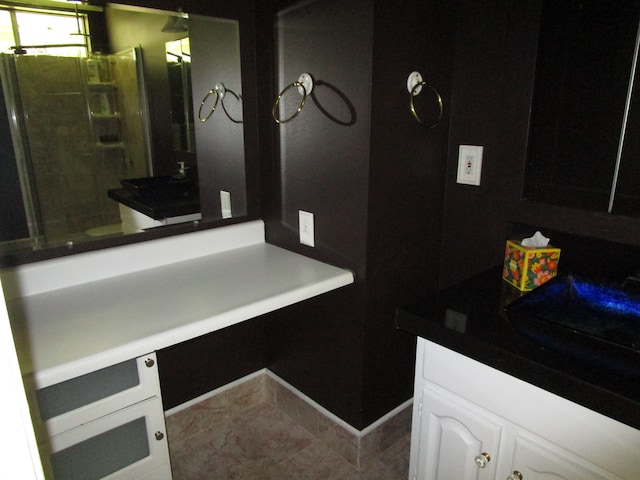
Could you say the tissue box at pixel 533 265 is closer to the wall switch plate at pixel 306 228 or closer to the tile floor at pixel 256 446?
the wall switch plate at pixel 306 228

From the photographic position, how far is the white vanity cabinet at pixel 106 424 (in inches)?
38.4

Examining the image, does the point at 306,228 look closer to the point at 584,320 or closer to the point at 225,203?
the point at 225,203

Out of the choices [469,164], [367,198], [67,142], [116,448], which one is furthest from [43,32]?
[469,164]

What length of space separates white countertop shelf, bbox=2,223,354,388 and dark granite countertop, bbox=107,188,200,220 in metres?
0.18

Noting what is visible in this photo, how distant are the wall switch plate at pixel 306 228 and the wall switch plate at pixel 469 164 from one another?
1.79 feet

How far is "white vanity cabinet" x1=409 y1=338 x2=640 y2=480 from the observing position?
0.87m

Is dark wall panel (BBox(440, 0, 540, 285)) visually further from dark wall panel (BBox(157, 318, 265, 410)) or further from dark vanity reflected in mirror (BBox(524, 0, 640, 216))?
dark wall panel (BBox(157, 318, 265, 410))

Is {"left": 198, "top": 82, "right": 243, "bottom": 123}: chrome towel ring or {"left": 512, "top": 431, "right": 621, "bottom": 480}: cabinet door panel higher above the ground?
{"left": 198, "top": 82, "right": 243, "bottom": 123}: chrome towel ring

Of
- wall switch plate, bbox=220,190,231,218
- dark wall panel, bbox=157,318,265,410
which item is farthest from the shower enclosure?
dark wall panel, bbox=157,318,265,410

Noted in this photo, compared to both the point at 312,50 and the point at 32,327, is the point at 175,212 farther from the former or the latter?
the point at 312,50

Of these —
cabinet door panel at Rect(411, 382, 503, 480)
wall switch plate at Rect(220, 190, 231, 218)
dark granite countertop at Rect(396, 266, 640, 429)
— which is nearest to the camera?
dark granite countertop at Rect(396, 266, 640, 429)

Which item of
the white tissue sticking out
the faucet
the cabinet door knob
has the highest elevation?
the faucet

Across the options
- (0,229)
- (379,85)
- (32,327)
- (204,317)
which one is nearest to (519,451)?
(204,317)

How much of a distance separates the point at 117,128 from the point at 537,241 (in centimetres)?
132
